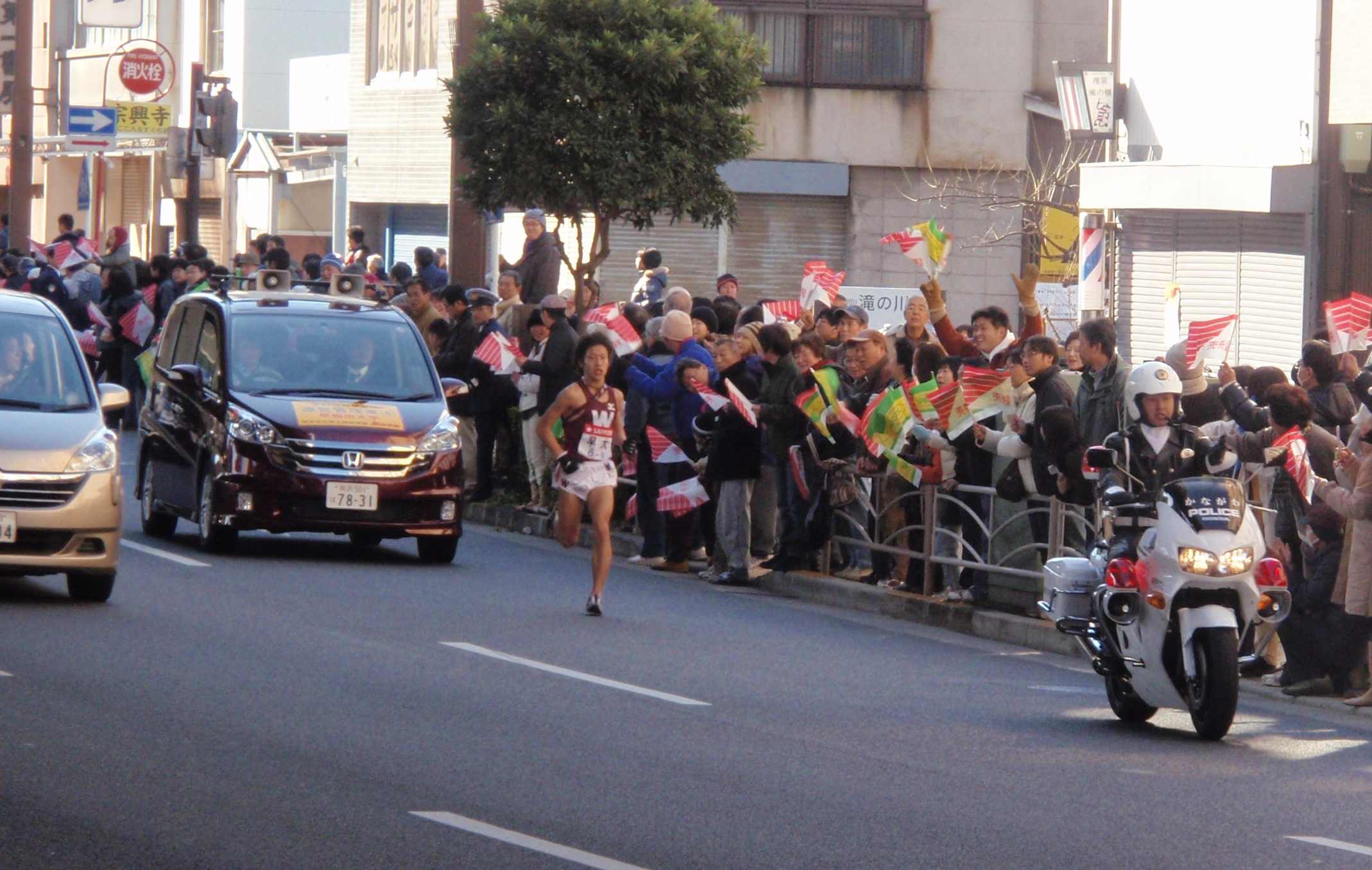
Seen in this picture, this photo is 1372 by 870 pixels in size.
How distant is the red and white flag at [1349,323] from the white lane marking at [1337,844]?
6.86 m

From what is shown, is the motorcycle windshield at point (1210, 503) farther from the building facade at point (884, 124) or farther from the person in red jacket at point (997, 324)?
the building facade at point (884, 124)

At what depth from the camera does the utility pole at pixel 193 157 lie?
27.1 meters

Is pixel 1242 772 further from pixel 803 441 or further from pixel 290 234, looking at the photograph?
pixel 290 234

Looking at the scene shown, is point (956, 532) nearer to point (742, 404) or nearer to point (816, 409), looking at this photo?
point (816, 409)

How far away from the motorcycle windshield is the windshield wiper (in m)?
7.53

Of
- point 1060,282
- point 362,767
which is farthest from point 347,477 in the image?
point 1060,282

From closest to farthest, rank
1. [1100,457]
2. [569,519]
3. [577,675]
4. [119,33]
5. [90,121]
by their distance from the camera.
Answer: [1100,457]
[577,675]
[569,519]
[90,121]
[119,33]

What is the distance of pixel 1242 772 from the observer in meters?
10.0

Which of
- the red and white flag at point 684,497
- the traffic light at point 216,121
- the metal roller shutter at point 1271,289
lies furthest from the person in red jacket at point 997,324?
the traffic light at point 216,121

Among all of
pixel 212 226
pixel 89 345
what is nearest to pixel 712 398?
pixel 89 345

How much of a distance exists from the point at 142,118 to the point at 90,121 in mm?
7477

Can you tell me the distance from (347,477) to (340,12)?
33.9m

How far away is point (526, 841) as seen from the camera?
7.93 m

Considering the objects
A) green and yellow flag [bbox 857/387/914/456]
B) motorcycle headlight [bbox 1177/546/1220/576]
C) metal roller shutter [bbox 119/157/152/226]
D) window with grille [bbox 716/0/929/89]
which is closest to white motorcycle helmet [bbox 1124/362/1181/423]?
motorcycle headlight [bbox 1177/546/1220/576]
